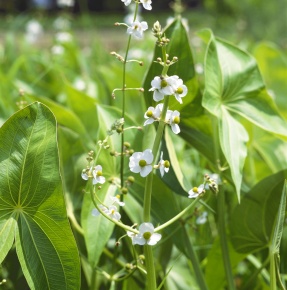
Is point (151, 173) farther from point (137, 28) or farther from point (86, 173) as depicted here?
point (137, 28)

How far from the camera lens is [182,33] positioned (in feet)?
4.16

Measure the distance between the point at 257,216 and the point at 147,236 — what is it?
17.5 inches

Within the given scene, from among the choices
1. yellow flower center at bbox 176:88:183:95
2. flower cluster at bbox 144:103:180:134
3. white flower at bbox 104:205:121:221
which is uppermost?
yellow flower center at bbox 176:88:183:95

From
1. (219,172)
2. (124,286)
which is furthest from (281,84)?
(124,286)

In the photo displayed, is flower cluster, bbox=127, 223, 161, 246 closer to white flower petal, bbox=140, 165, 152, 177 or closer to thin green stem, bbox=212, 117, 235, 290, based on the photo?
white flower petal, bbox=140, 165, 152, 177

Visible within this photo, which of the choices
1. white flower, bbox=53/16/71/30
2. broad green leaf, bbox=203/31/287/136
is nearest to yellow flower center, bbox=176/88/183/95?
broad green leaf, bbox=203/31/287/136

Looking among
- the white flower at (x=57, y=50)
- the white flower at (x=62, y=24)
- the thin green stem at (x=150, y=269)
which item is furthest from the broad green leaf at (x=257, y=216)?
the white flower at (x=62, y=24)

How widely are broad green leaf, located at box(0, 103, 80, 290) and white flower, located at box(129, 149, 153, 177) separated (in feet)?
0.46

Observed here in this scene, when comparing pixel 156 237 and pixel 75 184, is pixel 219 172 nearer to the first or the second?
pixel 75 184

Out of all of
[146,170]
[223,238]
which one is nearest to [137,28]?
[146,170]

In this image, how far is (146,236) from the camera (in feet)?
3.06

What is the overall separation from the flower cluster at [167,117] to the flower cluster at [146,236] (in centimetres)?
14

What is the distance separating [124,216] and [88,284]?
0.50 feet

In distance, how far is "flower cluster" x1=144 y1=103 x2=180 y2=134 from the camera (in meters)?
0.94
